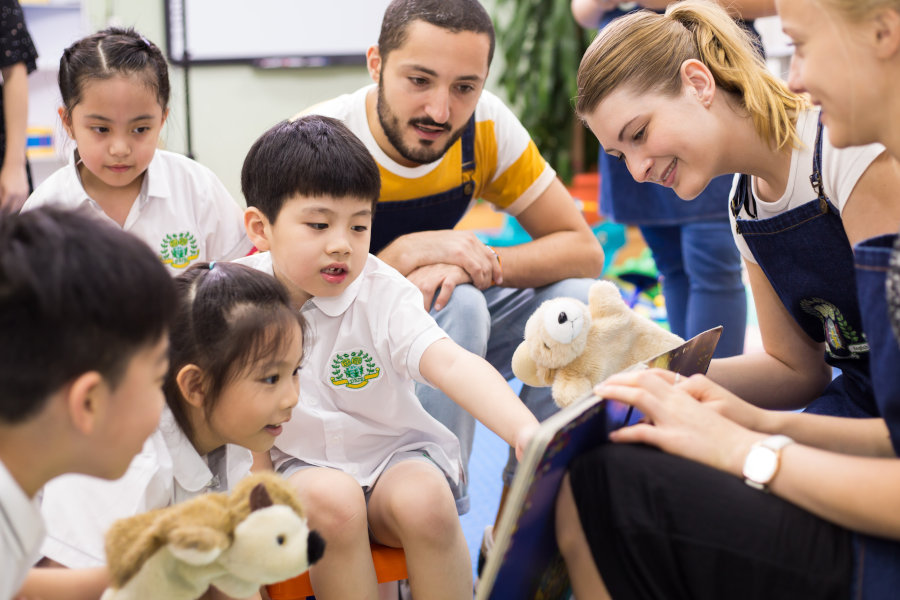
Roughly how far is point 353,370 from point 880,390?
675 mm

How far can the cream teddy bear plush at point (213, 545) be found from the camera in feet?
2.38

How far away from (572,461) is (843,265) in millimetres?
463

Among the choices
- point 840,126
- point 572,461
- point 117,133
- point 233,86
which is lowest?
point 233,86

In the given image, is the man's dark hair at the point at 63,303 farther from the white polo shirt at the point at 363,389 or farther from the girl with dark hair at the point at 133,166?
the girl with dark hair at the point at 133,166

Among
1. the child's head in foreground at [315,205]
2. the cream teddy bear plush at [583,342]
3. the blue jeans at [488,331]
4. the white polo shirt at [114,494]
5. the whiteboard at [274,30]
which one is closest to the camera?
the white polo shirt at [114,494]

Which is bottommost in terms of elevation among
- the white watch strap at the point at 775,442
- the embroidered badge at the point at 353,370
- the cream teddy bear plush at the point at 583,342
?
the embroidered badge at the point at 353,370

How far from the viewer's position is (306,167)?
1154mm

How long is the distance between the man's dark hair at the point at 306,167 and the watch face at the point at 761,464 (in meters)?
0.63

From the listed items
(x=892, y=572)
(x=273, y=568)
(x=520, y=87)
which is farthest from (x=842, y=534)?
(x=520, y=87)

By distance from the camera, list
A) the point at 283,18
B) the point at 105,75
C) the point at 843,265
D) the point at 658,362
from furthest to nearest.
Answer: the point at 283,18, the point at 105,75, the point at 843,265, the point at 658,362

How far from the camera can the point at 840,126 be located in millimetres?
783

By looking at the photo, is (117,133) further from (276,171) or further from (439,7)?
(439,7)

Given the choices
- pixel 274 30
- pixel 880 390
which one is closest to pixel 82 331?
pixel 880 390

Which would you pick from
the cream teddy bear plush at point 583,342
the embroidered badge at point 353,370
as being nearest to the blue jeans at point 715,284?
the cream teddy bear plush at point 583,342
